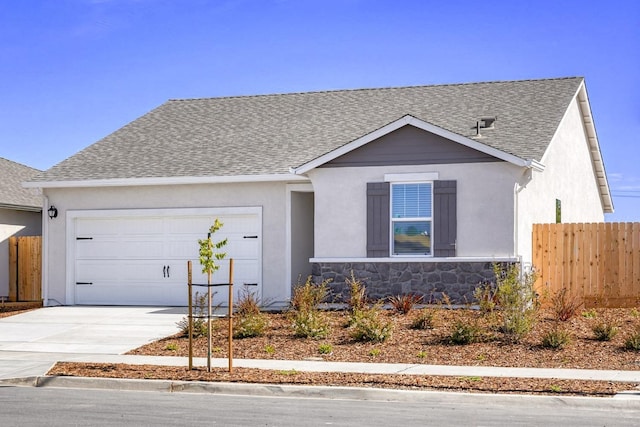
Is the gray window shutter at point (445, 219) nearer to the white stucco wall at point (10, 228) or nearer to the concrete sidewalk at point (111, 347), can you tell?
the concrete sidewalk at point (111, 347)

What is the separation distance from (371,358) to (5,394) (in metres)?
5.82

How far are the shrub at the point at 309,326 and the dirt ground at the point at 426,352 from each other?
6.2 inches

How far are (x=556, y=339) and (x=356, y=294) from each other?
16.8ft

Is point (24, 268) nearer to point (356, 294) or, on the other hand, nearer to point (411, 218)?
point (356, 294)

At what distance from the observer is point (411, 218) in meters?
20.5

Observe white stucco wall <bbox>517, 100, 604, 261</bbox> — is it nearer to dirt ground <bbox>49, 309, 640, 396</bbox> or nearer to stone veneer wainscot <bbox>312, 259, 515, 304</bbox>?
stone veneer wainscot <bbox>312, 259, 515, 304</bbox>

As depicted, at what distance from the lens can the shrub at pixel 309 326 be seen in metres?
17.1

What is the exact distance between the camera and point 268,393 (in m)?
12.5

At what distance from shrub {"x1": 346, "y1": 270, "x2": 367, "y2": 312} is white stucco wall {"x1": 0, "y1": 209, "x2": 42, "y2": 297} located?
39.8 ft

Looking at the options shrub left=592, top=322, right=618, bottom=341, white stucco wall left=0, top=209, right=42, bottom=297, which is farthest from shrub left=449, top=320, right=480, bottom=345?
white stucco wall left=0, top=209, right=42, bottom=297

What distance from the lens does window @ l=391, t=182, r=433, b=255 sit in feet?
67.2

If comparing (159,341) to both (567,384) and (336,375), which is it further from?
(567,384)

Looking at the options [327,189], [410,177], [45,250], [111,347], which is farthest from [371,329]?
[45,250]

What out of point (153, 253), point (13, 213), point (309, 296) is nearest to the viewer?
point (309, 296)
